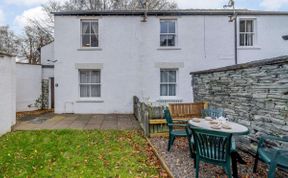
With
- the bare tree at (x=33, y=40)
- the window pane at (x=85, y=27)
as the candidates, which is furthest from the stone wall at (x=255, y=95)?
the bare tree at (x=33, y=40)

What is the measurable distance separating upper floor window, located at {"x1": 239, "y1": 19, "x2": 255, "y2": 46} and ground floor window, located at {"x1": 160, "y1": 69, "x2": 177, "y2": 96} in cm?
482

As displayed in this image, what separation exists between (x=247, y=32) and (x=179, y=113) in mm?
8978

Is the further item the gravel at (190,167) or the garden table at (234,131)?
the gravel at (190,167)

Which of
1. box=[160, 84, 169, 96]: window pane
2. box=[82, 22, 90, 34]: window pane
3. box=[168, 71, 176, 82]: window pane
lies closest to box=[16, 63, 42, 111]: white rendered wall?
box=[82, 22, 90, 34]: window pane

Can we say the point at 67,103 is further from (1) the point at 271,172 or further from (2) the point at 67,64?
(1) the point at 271,172

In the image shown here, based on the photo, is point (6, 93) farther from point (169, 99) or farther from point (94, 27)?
point (169, 99)

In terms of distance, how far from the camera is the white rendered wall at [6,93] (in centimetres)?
850

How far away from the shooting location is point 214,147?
4000mm

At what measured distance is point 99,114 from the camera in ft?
44.6

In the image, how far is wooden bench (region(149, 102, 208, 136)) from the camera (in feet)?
26.4

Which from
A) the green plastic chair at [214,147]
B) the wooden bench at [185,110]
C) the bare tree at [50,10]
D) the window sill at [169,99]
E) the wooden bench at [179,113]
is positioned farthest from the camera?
the bare tree at [50,10]

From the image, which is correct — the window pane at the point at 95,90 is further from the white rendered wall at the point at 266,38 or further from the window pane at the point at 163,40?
the white rendered wall at the point at 266,38

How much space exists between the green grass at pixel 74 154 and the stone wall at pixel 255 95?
2.77 metres

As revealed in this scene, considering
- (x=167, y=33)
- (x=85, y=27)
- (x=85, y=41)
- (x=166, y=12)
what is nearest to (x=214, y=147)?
(x=167, y=33)
